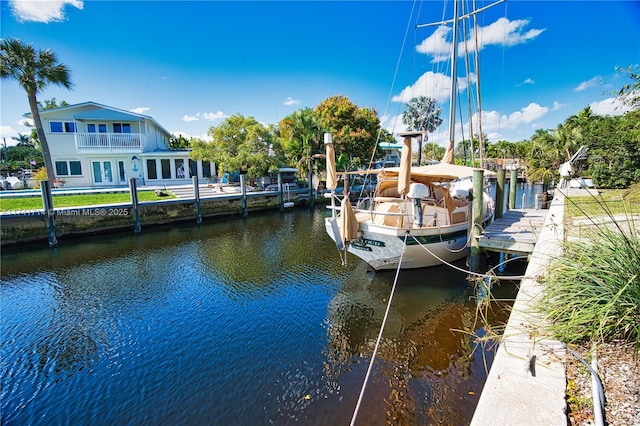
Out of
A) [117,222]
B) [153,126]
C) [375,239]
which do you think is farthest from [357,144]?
[375,239]

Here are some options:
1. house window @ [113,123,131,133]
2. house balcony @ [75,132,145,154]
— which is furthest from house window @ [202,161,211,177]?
house window @ [113,123,131,133]

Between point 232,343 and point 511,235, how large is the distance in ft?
26.3

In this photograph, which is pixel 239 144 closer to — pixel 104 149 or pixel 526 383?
pixel 104 149

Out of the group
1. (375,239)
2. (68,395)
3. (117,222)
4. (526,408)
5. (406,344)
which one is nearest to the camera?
(526,408)

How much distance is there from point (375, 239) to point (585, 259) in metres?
5.61

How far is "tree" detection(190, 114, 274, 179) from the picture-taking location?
81.9 ft

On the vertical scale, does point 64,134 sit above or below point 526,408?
above

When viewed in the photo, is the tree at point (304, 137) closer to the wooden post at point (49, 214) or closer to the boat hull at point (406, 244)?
the wooden post at point (49, 214)

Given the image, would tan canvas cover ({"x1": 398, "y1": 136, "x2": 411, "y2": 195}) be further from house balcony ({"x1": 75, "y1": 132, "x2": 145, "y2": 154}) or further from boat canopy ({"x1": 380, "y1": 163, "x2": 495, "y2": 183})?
house balcony ({"x1": 75, "y1": 132, "x2": 145, "y2": 154})

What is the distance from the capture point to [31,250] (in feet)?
46.3

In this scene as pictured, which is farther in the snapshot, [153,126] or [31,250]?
[153,126]

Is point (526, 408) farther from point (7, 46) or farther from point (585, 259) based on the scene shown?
point (7, 46)

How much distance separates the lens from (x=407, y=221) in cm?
928

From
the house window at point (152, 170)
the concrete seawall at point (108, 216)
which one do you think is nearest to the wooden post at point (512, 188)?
the concrete seawall at point (108, 216)
